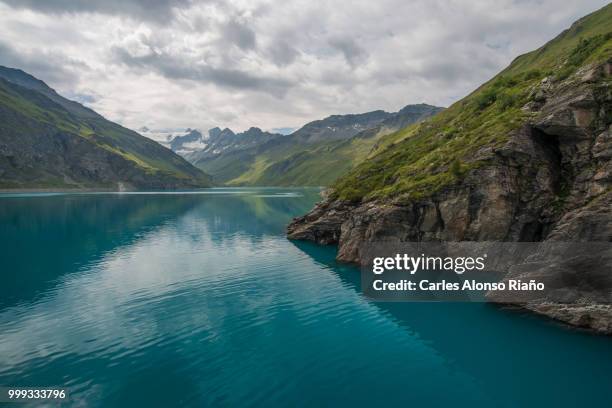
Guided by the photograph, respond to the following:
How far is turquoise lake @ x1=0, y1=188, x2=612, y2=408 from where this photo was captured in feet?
86.4

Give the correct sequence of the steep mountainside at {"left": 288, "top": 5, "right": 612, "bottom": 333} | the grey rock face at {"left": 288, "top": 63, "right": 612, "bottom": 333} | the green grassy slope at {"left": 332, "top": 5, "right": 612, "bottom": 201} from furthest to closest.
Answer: the green grassy slope at {"left": 332, "top": 5, "right": 612, "bottom": 201} → the grey rock face at {"left": 288, "top": 63, "right": 612, "bottom": 333} → the steep mountainside at {"left": 288, "top": 5, "right": 612, "bottom": 333}

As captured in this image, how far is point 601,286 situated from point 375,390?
27.0m

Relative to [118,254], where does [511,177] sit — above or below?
above

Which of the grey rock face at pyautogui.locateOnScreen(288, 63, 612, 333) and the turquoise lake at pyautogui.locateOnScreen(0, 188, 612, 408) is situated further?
the grey rock face at pyautogui.locateOnScreen(288, 63, 612, 333)

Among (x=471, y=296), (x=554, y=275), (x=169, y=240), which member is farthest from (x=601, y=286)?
(x=169, y=240)

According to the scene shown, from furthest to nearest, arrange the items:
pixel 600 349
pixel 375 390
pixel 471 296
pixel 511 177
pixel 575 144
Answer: pixel 511 177 < pixel 575 144 < pixel 471 296 < pixel 600 349 < pixel 375 390

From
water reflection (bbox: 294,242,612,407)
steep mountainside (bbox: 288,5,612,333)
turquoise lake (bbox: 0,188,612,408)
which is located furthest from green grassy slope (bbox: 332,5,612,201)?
water reflection (bbox: 294,242,612,407)

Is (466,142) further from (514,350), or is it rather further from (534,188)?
(514,350)

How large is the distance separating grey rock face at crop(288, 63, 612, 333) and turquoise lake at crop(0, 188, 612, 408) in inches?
371

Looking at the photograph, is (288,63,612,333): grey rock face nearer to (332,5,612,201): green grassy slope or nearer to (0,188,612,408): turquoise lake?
(332,5,612,201): green grassy slope

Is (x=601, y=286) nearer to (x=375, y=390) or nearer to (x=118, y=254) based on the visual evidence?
(x=375, y=390)

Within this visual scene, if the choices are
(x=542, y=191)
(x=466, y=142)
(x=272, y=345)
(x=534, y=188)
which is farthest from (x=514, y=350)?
(x=466, y=142)

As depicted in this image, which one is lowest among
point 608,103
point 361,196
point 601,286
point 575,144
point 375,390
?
point 375,390

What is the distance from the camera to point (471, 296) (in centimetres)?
4622
